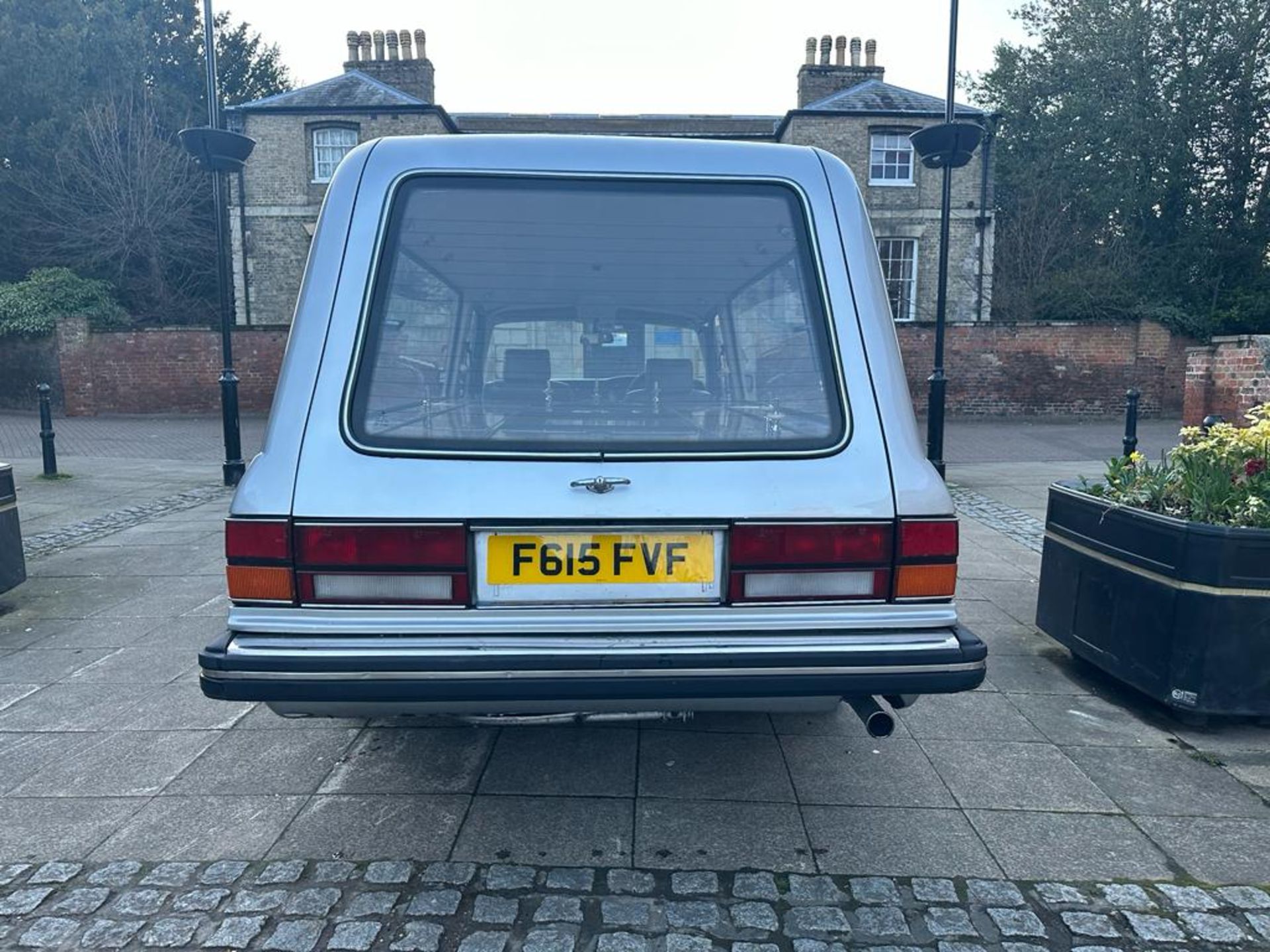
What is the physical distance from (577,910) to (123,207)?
91.7 ft

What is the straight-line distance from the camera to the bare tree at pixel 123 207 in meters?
24.6

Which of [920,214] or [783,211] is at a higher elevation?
[920,214]

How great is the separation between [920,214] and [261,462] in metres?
24.8

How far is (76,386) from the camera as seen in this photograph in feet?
61.7

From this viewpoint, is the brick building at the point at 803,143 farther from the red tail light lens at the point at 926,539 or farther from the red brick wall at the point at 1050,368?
the red tail light lens at the point at 926,539

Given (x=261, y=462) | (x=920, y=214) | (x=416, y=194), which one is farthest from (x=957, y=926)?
(x=920, y=214)

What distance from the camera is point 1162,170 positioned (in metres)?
26.6

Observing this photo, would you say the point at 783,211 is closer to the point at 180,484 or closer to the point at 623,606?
the point at 623,606

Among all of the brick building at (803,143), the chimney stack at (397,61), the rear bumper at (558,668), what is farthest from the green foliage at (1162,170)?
the rear bumper at (558,668)

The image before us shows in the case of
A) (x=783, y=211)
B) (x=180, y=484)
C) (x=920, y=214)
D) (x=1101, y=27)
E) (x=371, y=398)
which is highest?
(x=1101, y=27)

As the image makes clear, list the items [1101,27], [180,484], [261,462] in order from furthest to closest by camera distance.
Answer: [1101,27]
[180,484]
[261,462]

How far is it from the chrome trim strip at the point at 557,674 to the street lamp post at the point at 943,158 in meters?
7.78

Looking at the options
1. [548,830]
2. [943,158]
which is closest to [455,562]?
[548,830]

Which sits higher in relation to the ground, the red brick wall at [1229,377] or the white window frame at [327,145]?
the white window frame at [327,145]
